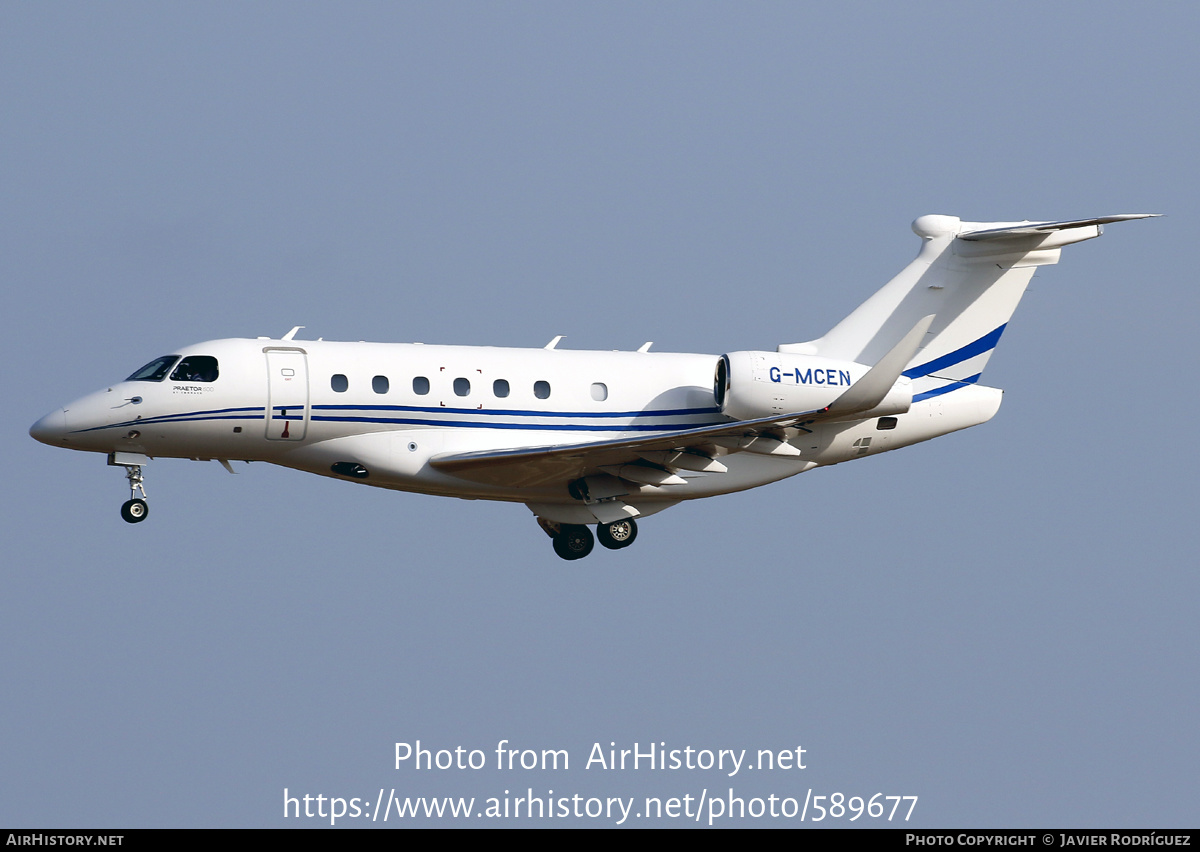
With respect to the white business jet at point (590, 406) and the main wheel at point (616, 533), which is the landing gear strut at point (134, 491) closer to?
the white business jet at point (590, 406)

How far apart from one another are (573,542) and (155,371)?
7.44 metres

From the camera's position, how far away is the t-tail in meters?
27.7

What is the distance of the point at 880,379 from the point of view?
24.6 meters

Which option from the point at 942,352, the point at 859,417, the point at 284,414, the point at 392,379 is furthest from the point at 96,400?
the point at 942,352

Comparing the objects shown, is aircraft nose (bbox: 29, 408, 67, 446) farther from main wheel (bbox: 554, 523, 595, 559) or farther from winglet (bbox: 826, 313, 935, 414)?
winglet (bbox: 826, 313, 935, 414)

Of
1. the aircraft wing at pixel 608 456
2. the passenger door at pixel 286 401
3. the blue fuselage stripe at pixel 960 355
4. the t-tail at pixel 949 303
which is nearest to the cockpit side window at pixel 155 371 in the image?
the passenger door at pixel 286 401

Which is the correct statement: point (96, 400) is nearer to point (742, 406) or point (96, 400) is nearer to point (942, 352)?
point (742, 406)

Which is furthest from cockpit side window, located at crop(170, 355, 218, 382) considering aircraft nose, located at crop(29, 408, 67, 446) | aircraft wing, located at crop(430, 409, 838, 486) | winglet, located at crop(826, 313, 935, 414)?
winglet, located at crop(826, 313, 935, 414)

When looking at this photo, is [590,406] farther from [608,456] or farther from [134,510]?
[134,510]

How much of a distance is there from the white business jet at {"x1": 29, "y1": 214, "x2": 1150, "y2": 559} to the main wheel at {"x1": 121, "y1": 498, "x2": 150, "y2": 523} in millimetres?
21

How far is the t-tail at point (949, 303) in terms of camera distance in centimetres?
2773

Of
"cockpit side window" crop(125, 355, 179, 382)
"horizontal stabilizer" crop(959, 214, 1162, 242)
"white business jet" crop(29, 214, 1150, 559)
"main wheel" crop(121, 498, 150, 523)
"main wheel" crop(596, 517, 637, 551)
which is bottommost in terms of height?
"main wheel" crop(596, 517, 637, 551)

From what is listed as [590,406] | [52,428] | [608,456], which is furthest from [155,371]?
[608,456]

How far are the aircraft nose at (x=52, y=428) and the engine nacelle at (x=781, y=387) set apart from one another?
999 cm
